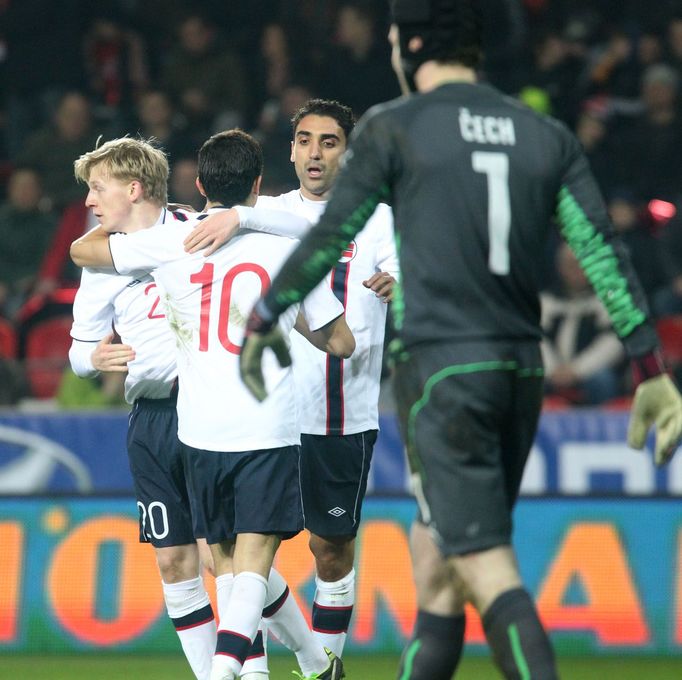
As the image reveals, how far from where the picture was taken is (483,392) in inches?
135

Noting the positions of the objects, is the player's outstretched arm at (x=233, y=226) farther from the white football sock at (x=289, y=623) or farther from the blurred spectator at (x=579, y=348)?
the blurred spectator at (x=579, y=348)

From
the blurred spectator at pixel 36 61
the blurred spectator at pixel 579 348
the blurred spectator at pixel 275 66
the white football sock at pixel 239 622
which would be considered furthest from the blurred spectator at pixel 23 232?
the white football sock at pixel 239 622

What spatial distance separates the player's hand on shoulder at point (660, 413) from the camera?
134 inches

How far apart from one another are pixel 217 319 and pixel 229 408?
30 centimetres

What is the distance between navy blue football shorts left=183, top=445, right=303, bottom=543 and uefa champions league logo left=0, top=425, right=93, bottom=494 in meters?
4.11

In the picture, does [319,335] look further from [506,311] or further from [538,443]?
[538,443]

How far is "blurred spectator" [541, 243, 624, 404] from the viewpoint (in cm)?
961

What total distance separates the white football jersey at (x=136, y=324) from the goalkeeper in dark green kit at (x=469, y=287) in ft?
5.29

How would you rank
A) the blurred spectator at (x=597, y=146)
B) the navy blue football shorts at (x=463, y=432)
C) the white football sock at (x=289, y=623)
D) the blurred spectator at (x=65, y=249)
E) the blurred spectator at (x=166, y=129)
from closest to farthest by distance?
the navy blue football shorts at (x=463, y=432) → the white football sock at (x=289, y=623) → the blurred spectator at (x=65, y=249) → the blurred spectator at (x=597, y=146) → the blurred spectator at (x=166, y=129)

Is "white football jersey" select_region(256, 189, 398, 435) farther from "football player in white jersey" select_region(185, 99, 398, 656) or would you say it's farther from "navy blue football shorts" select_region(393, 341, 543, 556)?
"navy blue football shorts" select_region(393, 341, 543, 556)

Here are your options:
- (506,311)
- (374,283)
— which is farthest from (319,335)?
(506,311)

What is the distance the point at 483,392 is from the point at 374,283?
1.91 m

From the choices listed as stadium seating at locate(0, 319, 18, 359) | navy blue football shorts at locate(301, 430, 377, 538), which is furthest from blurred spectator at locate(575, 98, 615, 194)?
navy blue football shorts at locate(301, 430, 377, 538)

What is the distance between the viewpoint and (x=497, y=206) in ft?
11.4
